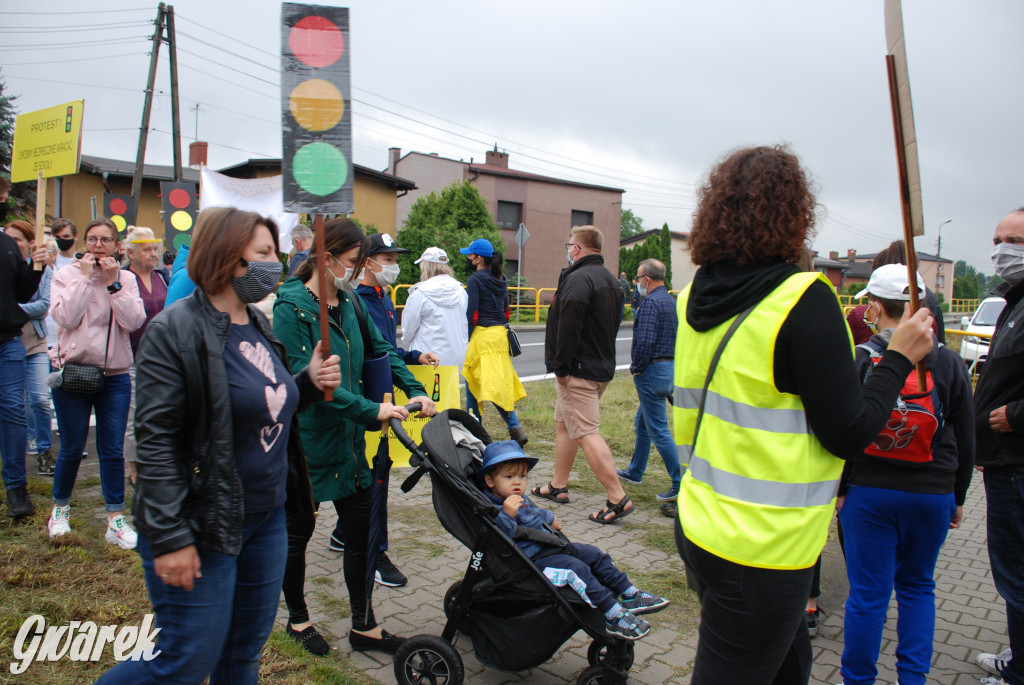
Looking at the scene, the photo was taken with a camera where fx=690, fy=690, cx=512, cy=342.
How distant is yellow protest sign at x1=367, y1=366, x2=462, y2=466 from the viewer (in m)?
4.34

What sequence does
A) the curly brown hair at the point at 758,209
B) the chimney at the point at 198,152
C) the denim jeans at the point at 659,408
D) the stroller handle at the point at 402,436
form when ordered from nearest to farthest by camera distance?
the curly brown hair at the point at 758,209
the stroller handle at the point at 402,436
the denim jeans at the point at 659,408
the chimney at the point at 198,152

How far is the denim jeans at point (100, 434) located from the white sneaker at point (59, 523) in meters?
0.05

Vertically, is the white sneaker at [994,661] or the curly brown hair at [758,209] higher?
the curly brown hair at [758,209]

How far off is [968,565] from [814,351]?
4.43m

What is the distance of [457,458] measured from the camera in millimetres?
3266

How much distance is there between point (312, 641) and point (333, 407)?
122 centimetres

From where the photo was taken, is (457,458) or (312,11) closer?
(312,11)

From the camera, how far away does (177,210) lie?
9.71m

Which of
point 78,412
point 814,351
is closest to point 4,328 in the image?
point 78,412

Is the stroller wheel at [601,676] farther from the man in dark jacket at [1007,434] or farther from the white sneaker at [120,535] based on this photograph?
the white sneaker at [120,535]

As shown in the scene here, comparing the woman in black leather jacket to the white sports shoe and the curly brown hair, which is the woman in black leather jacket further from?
the white sports shoe

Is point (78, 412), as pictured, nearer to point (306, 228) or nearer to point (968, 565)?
point (306, 228)

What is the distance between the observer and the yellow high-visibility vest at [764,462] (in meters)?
1.78

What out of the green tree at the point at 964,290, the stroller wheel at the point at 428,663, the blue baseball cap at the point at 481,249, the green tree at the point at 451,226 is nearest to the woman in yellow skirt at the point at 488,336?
the blue baseball cap at the point at 481,249
